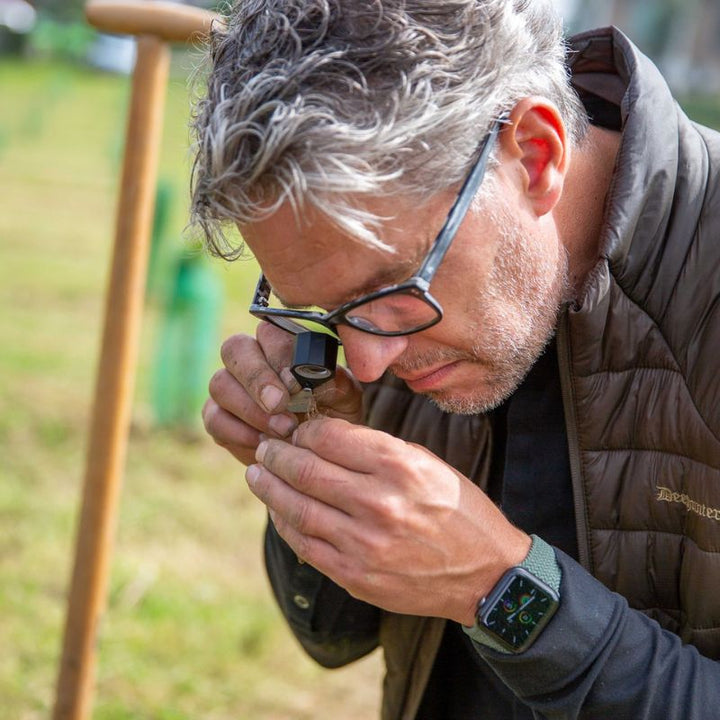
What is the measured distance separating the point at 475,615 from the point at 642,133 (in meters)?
0.88

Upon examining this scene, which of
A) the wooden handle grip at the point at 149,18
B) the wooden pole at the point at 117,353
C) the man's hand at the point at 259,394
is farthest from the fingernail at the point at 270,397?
the wooden handle grip at the point at 149,18

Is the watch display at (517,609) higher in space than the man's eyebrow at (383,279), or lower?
lower

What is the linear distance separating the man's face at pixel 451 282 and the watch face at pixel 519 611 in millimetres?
394

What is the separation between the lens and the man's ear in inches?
69.8

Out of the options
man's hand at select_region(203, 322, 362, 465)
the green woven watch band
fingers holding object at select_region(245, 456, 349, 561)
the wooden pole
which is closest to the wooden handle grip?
the wooden pole

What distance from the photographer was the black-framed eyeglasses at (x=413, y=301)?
5.61 feet

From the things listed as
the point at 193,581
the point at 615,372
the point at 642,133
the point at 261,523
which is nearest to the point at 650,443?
the point at 615,372

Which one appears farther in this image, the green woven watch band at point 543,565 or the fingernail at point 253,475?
the fingernail at point 253,475

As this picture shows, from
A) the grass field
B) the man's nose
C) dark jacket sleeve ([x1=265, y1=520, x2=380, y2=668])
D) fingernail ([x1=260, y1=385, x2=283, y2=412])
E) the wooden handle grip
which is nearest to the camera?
the man's nose

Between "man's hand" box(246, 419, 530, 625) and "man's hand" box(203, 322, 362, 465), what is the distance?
266 millimetres

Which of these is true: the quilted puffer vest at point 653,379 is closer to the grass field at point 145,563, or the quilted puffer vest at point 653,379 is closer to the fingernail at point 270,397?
the fingernail at point 270,397

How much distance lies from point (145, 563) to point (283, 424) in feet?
8.43

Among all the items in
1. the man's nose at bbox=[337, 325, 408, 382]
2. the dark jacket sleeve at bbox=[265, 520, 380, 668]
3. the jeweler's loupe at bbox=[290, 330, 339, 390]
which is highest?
the man's nose at bbox=[337, 325, 408, 382]

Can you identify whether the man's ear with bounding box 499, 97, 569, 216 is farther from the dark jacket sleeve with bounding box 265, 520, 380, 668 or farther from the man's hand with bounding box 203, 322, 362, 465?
the dark jacket sleeve with bounding box 265, 520, 380, 668
